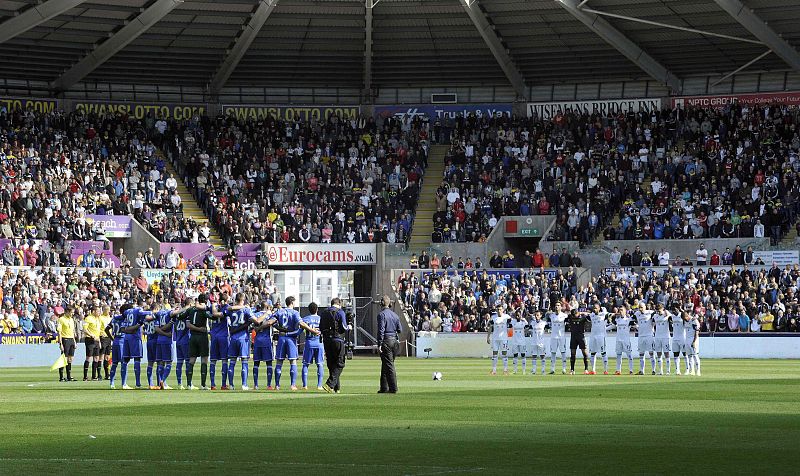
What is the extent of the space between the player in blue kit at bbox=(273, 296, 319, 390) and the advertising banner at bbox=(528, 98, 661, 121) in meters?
39.9

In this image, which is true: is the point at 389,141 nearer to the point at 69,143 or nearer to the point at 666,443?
the point at 69,143

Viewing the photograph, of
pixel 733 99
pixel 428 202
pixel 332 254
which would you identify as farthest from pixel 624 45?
pixel 332 254

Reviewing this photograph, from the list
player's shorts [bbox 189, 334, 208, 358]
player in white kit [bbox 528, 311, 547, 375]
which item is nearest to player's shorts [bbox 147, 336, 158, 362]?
player's shorts [bbox 189, 334, 208, 358]

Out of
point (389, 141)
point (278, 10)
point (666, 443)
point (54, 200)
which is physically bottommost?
point (666, 443)

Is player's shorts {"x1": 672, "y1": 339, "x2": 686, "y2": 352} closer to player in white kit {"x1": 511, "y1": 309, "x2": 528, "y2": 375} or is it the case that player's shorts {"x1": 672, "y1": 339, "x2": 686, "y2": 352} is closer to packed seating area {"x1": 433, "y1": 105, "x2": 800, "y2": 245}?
player in white kit {"x1": 511, "y1": 309, "x2": 528, "y2": 375}

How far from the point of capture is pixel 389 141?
203 ft

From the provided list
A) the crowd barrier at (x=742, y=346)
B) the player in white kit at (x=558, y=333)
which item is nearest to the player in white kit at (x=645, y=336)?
the player in white kit at (x=558, y=333)

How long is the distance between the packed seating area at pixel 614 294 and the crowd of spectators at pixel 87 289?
6298 mm

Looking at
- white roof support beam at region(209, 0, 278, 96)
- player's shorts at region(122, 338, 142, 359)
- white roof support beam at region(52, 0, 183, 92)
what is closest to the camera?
player's shorts at region(122, 338, 142, 359)

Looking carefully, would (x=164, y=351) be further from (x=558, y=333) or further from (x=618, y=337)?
(x=618, y=337)

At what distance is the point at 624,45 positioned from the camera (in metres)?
56.8

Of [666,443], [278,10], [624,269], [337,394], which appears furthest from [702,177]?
[666,443]

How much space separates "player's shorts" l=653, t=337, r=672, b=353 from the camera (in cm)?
3306

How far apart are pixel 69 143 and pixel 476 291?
19917 mm
